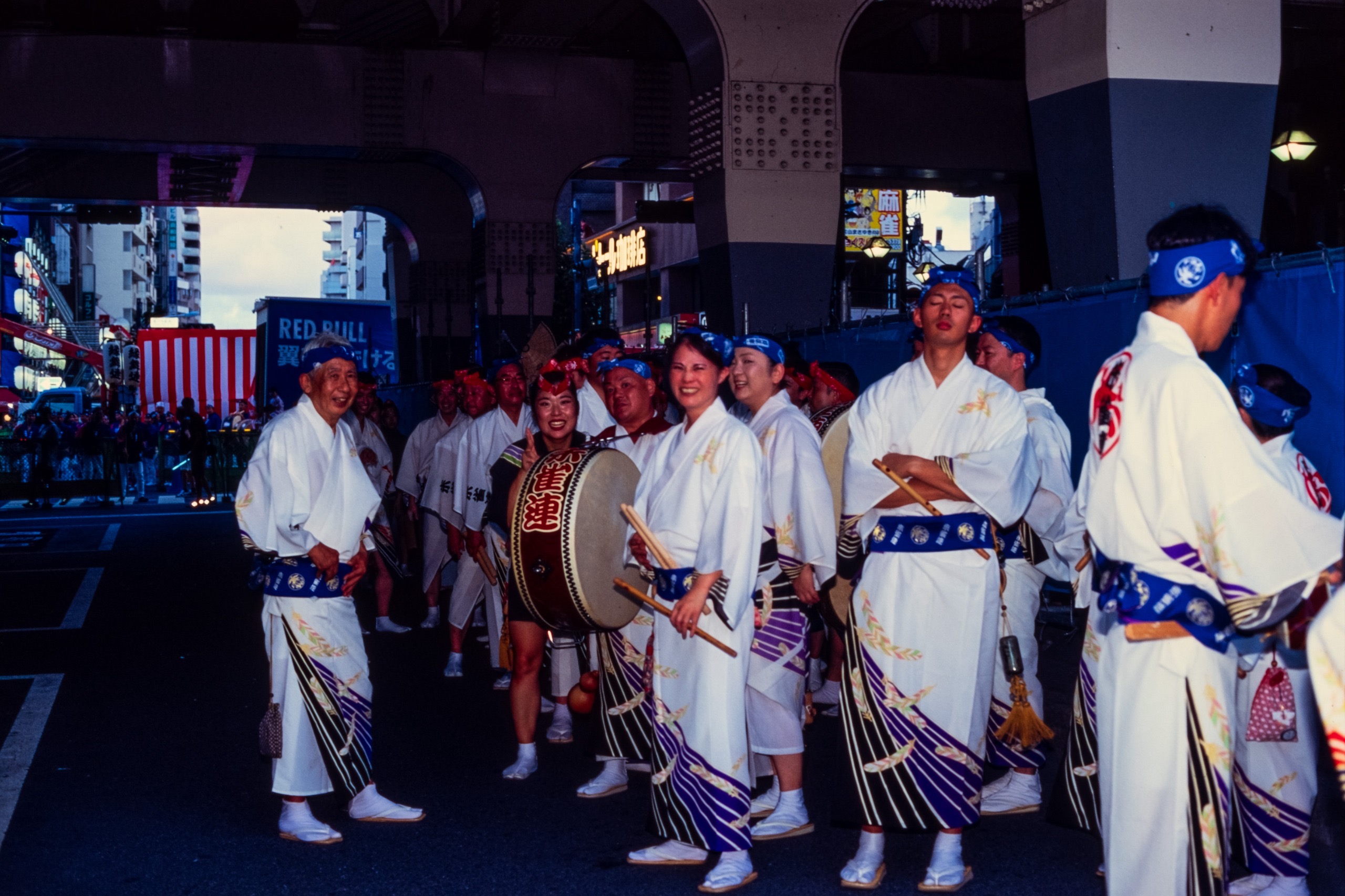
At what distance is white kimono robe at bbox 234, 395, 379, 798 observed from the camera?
474 centimetres

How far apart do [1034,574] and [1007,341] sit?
92cm

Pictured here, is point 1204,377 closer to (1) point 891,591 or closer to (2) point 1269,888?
(1) point 891,591

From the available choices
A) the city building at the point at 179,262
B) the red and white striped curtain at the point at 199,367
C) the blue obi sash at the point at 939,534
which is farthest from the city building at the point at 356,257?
the blue obi sash at the point at 939,534

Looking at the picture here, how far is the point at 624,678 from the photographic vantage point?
5441mm

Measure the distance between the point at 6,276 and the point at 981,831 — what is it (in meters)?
53.1

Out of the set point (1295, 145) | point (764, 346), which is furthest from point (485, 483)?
point (1295, 145)

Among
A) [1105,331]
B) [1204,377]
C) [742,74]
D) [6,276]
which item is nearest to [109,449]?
[742,74]

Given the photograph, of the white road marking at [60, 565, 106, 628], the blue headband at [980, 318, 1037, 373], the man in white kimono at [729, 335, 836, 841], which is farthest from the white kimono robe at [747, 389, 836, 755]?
the white road marking at [60, 565, 106, 628]

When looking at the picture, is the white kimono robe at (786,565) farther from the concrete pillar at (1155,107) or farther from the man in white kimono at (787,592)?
the concrete pillar at (1155,107)

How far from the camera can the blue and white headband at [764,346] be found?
5081 millimetres

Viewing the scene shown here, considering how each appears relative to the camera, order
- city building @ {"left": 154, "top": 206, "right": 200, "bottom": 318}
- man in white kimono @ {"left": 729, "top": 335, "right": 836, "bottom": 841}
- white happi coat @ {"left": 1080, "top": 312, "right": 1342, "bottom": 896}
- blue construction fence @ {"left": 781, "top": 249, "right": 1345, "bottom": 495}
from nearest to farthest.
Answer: white happi coat @ {"left": 1080, "top": 312, "right": 1342, "bottom": 896} → man in white kimono @ {"left": 729, "top": 335, "right": 836, "bottom": 841} → blue construction fence @ {"left": 781, "top": 249, "right": 1345, "bottom": 495} → city building @ {"left": 154, "top": 206, "right": 200, "bottom": 318}

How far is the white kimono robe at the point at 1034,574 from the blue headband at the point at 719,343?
1187 mm

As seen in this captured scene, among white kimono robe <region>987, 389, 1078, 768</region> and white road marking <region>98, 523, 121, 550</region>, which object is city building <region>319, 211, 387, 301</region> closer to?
white road marking <region>98, 523, 121, 550</region>

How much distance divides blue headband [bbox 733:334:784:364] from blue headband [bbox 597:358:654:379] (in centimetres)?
43
